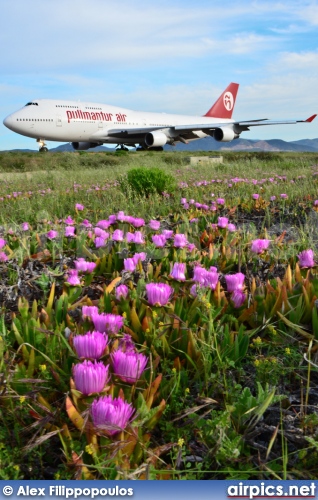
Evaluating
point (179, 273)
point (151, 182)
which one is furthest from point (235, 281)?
point (151, 182)

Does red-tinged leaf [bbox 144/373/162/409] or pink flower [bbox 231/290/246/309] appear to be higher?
pink flower [bbox 231/290/246/309]

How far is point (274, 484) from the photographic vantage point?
961mm

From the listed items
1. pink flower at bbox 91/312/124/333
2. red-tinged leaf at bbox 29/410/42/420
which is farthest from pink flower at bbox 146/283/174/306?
red-tinged leaf at bbox 29/410/42/420

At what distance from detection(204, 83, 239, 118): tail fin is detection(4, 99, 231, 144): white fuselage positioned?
48.8 ft

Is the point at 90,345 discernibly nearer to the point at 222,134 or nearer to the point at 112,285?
the point at 112,285

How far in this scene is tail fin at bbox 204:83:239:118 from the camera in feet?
166

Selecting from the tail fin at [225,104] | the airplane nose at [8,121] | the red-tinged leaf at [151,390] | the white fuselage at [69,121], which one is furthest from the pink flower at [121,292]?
the tail fin at [225,104]

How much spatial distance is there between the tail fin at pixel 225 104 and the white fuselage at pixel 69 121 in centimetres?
1487

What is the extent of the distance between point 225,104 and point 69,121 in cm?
2296

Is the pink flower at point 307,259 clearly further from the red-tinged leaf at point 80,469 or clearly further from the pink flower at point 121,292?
the red-tinged leaf at point 80,469

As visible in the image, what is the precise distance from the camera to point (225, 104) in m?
51.4

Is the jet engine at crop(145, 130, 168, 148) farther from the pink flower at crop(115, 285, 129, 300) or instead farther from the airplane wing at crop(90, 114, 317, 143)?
the pink flower at crop(115, 285, 129, 300)

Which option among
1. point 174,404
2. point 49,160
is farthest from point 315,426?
point 49,160

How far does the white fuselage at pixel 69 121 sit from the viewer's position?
34750mm
